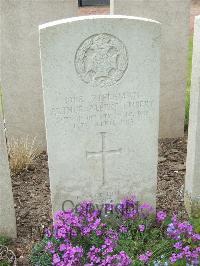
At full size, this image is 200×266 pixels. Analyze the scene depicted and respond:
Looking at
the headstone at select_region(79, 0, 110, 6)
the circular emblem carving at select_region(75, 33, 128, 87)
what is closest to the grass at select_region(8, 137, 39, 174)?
the circular emblem carving at select_region(75, 33, 128, 87)

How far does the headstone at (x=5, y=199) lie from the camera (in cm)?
383

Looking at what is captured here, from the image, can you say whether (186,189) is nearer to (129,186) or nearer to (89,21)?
(129,186)

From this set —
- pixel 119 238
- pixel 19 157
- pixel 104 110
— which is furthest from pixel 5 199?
pixel 19 157

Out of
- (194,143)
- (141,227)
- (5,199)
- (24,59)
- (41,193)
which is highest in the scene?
(24,59)

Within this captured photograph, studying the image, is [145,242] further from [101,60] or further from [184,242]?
[101,60]

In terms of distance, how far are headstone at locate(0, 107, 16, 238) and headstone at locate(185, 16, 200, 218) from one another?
1699mm

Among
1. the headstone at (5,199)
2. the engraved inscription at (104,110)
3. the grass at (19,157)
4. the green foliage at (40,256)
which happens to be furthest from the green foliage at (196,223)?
the grass at (19,157)

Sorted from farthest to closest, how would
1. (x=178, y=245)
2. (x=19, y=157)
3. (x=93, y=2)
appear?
1. (x=93, y=2)
2. (x=19, y=157)
3. (x=178, y=245)

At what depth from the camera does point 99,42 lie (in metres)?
3.64

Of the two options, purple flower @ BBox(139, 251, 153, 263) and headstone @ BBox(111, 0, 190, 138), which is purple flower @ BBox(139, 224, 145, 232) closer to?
Answer: purple flower @ BBox(139, 251, 153, 263)

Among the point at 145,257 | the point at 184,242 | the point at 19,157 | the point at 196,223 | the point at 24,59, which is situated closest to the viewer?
the point at 145,257

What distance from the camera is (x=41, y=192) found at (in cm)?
507

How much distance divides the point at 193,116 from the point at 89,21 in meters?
1.34

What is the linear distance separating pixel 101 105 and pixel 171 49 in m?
2.37
